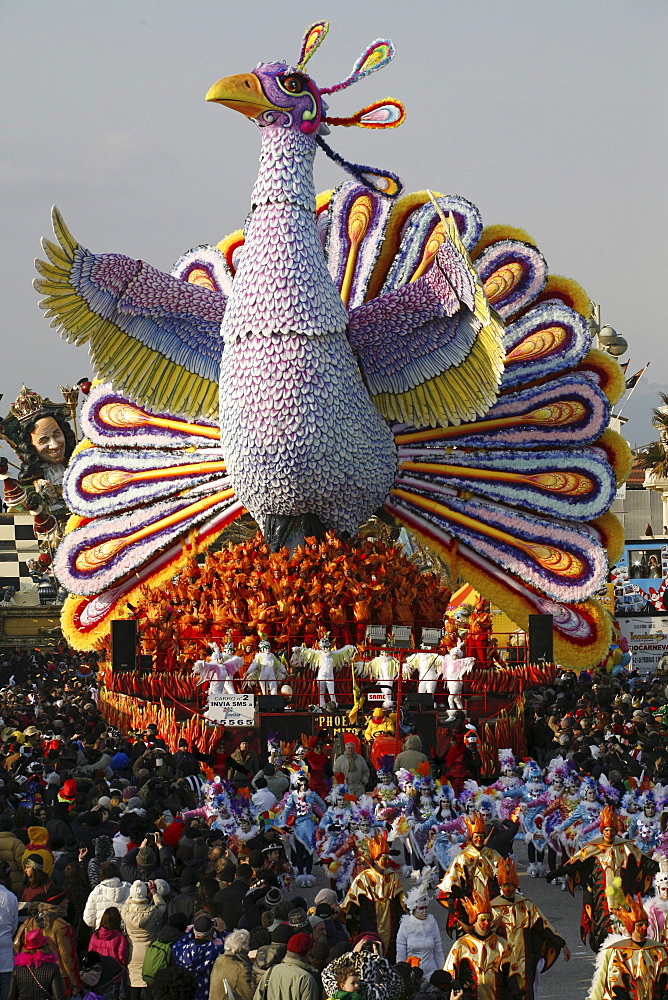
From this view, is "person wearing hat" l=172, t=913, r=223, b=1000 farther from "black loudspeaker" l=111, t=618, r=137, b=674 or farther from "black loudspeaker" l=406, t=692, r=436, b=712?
"black loudspeaker" l=111, t=618, r=137, b=674

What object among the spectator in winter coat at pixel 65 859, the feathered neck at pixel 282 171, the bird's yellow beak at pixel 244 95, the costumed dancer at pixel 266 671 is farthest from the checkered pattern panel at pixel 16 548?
the spectator in winter coat at pixel 65 859

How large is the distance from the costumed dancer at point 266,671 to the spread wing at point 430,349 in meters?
5.12

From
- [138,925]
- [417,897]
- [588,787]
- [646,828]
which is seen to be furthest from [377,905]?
[588,787]

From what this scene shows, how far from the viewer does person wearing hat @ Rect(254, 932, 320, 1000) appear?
681 centimetres

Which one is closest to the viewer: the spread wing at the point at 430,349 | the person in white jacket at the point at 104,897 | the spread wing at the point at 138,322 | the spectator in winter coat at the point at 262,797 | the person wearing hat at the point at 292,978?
the person wearing hat at the point at 292,978

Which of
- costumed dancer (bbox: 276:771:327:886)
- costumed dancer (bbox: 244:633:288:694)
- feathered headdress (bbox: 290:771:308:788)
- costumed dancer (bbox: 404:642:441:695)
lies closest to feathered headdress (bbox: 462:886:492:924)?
costumed dancer (bbox: 276:771:327:886)

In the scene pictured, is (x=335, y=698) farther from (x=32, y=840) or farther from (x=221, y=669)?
(x=32, y=840)

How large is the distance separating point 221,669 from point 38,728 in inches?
121

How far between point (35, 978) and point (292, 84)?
15.9 m

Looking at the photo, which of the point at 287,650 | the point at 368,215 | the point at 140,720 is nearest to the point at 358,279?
the point at 368,215

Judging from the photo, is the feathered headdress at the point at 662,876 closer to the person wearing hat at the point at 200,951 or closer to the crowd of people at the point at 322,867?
the crowd of people at the point at 322,867

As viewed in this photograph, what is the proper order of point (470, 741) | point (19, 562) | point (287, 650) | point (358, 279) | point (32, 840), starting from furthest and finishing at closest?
point (19, 562) → point (358, 279) → point (287, 650) → point (470, 741) → point (32, 840)

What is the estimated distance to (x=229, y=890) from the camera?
8141 mm

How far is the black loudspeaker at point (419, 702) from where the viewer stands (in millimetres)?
16938
